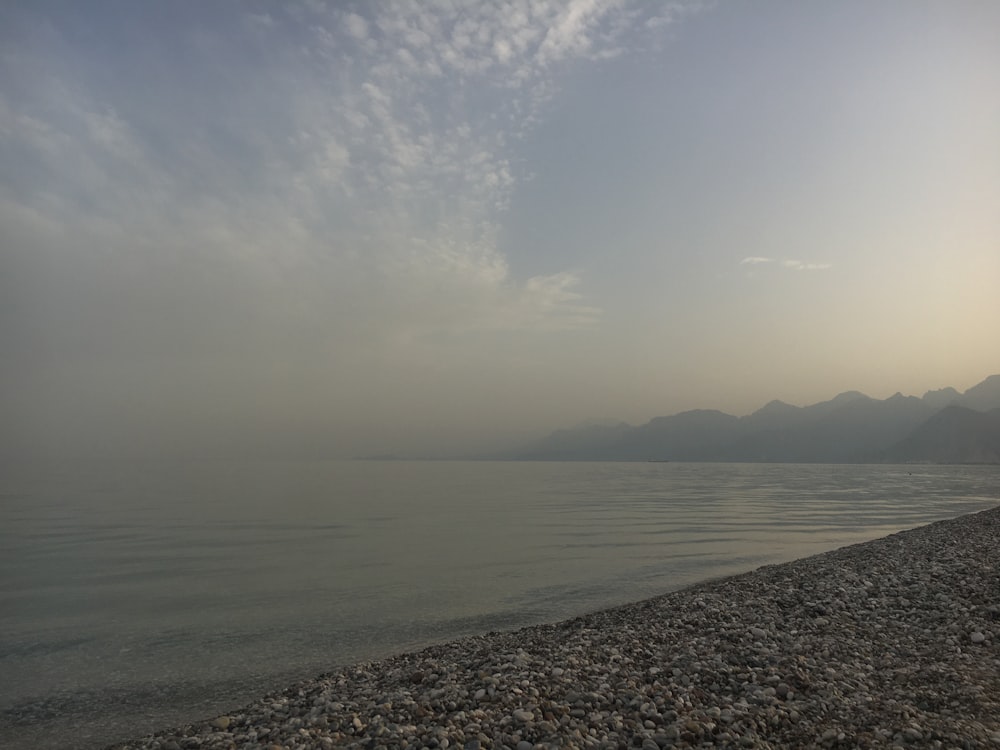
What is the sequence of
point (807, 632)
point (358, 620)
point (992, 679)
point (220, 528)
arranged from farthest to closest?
point (220, 528) → point (358, 620) → point (807, 632) → point (992, 679)

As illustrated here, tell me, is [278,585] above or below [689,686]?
below

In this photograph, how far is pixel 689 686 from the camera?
9.98m

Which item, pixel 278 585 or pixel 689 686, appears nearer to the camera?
pixel 689 686

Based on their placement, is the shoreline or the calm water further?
the calm water

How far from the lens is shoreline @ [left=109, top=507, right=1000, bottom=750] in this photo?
8.15 meters

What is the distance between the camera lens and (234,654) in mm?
16547

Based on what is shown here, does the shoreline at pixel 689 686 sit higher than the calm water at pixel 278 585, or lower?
higher

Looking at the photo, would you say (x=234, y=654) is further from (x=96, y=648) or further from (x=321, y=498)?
(x=321, y=498)

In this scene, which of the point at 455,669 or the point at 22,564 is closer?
the point at 455,669

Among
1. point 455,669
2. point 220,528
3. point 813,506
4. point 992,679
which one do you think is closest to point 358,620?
point 455,669

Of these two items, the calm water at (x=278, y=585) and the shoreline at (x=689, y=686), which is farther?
the calm water at (x=278, y=585)

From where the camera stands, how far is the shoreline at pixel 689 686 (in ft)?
26.7

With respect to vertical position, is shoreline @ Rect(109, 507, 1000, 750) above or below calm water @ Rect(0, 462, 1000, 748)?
above

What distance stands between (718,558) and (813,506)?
138 ft
